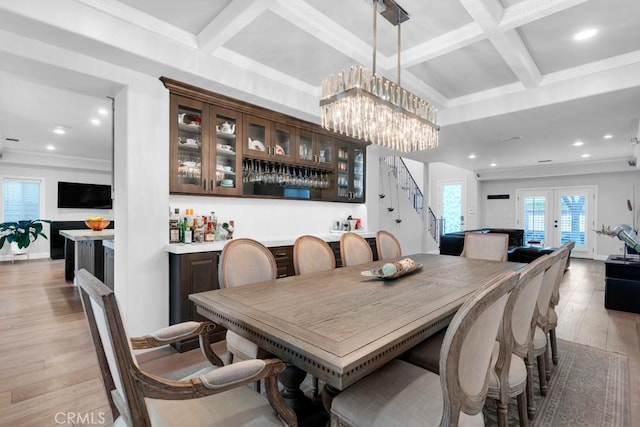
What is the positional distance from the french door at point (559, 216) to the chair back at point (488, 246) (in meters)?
6.39

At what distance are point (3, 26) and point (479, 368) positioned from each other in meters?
3.41

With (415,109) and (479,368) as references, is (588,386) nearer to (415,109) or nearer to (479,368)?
(479,368)

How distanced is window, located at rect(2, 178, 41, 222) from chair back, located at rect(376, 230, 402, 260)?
9.26 meters

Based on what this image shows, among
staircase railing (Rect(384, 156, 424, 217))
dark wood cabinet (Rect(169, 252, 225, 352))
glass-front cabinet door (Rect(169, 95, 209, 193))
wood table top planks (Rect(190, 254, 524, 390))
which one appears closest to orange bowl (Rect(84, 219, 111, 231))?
glass-front cabinet door (Rect(169, 95, 209, 193))


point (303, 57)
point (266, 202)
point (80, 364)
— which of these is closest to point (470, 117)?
point (303, 57)

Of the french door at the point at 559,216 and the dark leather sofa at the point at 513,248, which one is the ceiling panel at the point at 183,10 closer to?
the dark leather sofa at the point at 513,248

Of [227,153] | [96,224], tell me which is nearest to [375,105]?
[227,153]

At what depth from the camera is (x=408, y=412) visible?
3.94 feet

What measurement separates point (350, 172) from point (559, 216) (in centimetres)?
796

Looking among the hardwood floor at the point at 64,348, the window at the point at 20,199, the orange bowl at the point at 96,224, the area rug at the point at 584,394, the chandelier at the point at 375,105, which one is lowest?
the hardwood floor at the point at 64,348

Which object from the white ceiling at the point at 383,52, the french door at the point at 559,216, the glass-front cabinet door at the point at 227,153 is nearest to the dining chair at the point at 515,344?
the white ceiling at the point at 383,52

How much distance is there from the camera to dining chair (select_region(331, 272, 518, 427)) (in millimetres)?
1003

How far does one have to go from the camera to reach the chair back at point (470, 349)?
3.23ft

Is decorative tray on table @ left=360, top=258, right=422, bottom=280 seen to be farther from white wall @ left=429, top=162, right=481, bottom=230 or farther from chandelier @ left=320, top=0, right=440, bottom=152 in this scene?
white wall @ left=429, top=162, right=481, bottom=230
